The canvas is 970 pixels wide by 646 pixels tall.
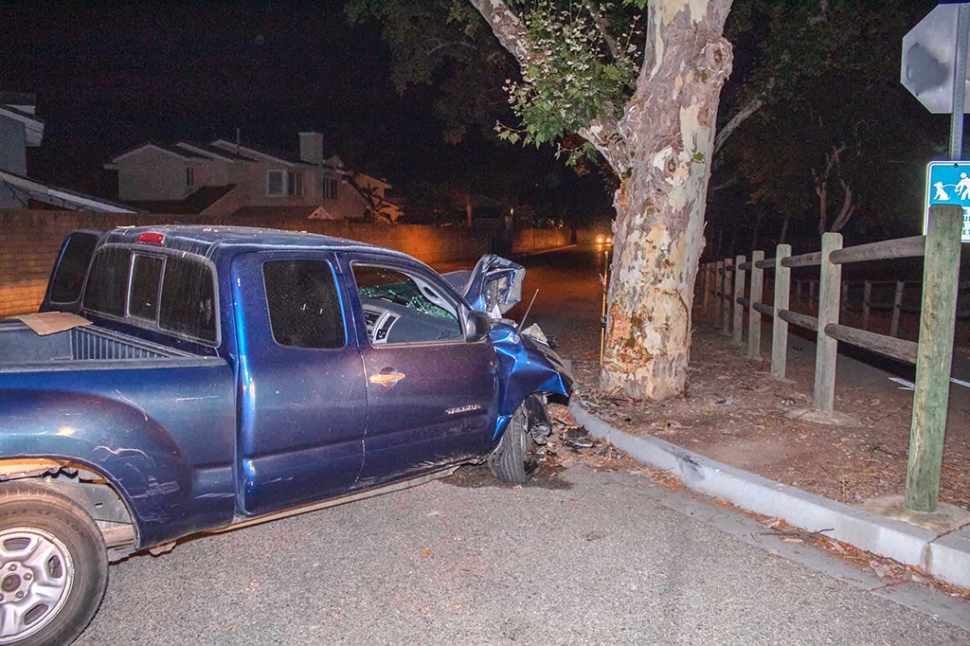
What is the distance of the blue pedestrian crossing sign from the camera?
6.30m

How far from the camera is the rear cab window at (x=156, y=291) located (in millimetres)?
4469

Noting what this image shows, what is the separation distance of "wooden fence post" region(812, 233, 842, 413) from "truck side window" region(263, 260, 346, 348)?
4.93m

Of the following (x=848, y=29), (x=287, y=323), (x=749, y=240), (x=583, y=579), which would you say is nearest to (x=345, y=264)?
(x=287, y=323)

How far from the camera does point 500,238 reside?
176ft

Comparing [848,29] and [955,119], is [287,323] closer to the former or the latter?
[955,119]

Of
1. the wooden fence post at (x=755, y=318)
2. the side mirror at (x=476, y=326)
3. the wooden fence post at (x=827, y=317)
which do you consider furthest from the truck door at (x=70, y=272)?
the wooden fence post at (x=755, y=318)

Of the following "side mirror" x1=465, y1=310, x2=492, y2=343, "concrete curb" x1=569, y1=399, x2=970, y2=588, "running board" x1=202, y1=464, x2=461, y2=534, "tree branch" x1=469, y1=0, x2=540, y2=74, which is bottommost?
"concrete curb" x1=569, y1=399, x2=970, y2=588

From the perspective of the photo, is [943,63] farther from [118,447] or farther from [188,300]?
[118,447]

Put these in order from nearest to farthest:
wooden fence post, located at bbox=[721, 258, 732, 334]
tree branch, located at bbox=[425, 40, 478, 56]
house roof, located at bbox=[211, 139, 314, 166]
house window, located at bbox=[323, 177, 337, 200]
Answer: wooden fence post, located at bbox=[721, 258, 732, 334] < tree branch, located at bbox=[425, 40, 478, 56] < house roof, located at bbox=[211, 139, 314, 166] < house window, located at bbox=[323, 177, 337, 200]

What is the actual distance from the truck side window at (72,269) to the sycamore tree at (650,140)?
4498 millimetres

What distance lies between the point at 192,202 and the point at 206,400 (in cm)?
4072

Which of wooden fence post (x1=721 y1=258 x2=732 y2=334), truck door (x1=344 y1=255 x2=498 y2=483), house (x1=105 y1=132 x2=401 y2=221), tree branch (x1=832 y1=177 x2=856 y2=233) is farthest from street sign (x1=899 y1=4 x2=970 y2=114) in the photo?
house (x1=105 y1=132 x2=401 y2=221)

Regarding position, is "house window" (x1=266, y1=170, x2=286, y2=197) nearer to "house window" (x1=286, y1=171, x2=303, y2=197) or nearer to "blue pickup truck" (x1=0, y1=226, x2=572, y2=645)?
"house window" (x1=286, y1=171, x2=303, y2=197)

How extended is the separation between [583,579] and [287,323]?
2.19 meters
